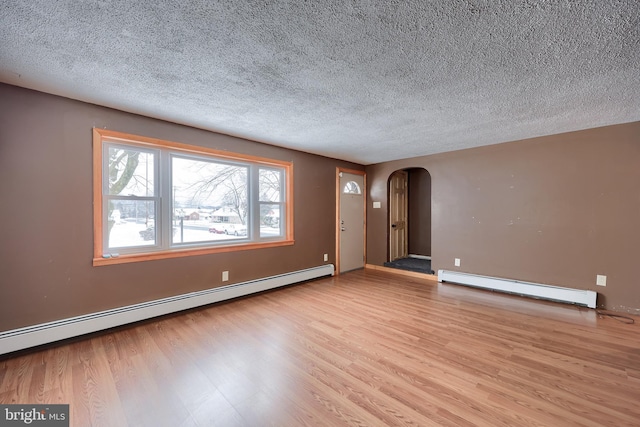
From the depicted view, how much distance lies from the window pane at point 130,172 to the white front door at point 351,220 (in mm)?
3243

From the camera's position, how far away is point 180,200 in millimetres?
3189

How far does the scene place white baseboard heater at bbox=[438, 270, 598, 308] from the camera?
10.6 ft

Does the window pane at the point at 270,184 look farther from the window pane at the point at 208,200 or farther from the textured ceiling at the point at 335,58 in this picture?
the textured ceiling at the point at 335,58

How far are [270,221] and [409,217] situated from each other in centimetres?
367

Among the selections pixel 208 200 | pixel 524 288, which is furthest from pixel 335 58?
pixel 524 288

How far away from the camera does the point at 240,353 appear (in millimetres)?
2213

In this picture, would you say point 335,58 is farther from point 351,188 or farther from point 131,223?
point 351,188

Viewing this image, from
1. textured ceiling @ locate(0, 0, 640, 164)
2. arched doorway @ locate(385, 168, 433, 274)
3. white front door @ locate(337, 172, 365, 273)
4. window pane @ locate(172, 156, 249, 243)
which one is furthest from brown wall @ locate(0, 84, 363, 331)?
arched doorway @ locate(385, 168, 433, 274)

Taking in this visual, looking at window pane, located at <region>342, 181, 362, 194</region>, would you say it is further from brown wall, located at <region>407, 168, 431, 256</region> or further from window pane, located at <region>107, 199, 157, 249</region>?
window pane, located at <region>107, 199, 157, 249</region>

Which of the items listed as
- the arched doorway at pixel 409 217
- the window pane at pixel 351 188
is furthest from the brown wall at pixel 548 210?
the window pane at pixel 351 188

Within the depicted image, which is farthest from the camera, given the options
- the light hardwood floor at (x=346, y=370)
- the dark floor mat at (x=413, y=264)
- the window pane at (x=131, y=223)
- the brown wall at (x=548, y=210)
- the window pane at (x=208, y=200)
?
the dark floor mat at (x=413, y=264)

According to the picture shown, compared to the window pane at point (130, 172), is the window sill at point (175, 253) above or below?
below

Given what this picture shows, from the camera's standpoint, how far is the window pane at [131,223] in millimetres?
2713

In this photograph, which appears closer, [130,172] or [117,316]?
[117,316]
